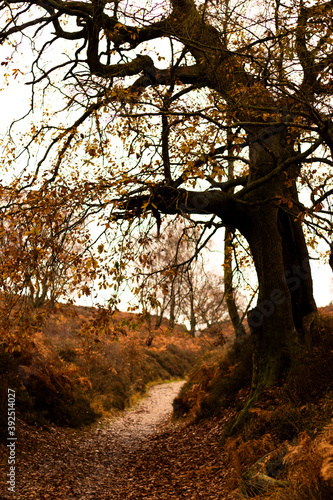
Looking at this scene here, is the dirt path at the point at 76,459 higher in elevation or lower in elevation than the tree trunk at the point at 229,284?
lower

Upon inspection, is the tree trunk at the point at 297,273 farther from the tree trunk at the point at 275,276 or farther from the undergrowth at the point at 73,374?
the undergrowth at the point at 73,374

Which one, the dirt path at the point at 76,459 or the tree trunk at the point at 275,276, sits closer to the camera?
the dirt path at the point at 76,459

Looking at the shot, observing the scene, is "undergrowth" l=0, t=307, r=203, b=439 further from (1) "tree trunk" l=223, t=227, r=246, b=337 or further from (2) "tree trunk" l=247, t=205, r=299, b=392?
(1) "tree trunk" l=223, t=227, r=246, b=337

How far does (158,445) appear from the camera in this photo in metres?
8.63

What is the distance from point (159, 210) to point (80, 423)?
19.5 ft

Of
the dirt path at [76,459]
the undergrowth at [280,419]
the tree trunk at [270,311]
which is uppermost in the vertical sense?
the tree trunk at [270,311]

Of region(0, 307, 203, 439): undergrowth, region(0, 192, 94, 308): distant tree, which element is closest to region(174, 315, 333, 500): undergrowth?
region(0, 307, 203, 439): undergrowth

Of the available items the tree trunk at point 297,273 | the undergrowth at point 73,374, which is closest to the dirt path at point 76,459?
the undergrowth at point 73,374

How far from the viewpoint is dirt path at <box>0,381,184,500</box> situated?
5801 millimetres

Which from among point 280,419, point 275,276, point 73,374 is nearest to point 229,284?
point 275,276

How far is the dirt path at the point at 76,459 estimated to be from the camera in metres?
5.80

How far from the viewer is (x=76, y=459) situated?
24.3 ft

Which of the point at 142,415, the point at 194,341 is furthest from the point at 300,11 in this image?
the point at 194,341

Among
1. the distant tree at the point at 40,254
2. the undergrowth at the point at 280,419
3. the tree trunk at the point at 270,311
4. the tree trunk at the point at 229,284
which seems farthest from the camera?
the tree trunk at the point at 229,284
